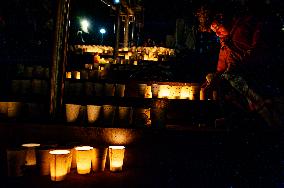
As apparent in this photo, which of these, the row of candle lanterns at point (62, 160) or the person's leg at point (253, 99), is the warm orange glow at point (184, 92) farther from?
the row of candle lanterns at point (62, 160)

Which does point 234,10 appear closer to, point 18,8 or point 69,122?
point 69,122

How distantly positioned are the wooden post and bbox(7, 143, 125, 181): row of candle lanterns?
74 cm

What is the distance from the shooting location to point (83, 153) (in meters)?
3.39

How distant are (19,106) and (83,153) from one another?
1456 millimetres

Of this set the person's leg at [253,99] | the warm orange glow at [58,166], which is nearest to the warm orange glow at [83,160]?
the warm orange glow at [58,166]

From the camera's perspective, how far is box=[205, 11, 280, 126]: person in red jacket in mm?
4992

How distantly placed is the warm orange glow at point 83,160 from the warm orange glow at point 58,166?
169mm

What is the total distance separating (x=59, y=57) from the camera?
418 cm

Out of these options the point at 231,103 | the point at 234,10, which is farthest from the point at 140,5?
the point at 231,103

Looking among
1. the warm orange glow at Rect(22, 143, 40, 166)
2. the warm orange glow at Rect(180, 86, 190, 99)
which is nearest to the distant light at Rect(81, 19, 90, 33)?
the warm orange glow at Rect(180, 86, 190, 99)

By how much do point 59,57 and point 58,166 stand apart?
1524mm

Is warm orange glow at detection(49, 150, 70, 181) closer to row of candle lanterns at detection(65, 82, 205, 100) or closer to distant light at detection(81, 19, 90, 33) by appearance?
row of candle lanterns at detection(65, 82, 205, 100)

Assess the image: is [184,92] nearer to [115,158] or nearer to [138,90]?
[138,90]

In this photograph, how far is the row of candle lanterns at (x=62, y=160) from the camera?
323cm
